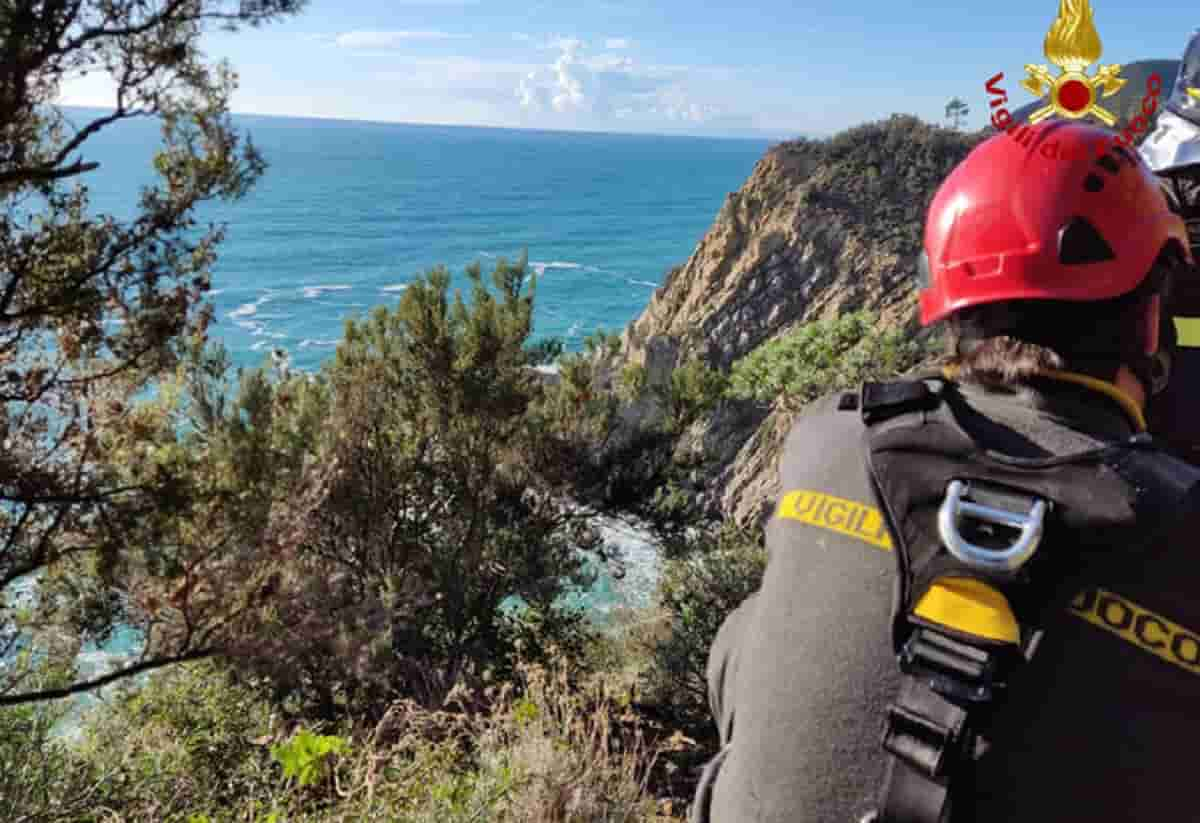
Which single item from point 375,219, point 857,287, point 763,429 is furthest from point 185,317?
point 375,219

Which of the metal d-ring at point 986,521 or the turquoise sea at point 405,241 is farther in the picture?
the turquoise sea at point 405,241

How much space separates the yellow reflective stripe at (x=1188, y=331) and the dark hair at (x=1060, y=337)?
1.89 feet

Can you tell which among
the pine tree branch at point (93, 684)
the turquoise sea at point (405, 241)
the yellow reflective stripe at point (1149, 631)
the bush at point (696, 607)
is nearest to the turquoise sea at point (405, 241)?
the turquoise sea at point (405, 241)

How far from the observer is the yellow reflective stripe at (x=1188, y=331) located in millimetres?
2027

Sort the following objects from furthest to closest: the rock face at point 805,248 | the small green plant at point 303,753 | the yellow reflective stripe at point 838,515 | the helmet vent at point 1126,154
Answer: the rock face at point 805,248 < the small green plant at point 303,753 < the helmet vent at point 1126,154 < the yellow reflective stripe at point 838,515

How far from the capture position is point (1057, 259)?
59.3 inches

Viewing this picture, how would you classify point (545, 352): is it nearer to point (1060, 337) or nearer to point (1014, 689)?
point (1060, 337)

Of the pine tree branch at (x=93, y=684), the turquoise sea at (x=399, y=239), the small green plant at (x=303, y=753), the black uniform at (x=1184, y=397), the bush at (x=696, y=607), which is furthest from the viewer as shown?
the turquoise sea at (x=399, y=239)

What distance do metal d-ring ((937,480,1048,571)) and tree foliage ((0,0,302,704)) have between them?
624 cm

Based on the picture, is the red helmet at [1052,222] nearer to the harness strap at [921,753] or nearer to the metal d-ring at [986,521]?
the metal d-ring at [986,521]

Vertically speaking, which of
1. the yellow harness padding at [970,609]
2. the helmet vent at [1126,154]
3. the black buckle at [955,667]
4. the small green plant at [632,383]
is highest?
Answer: the helmet vent at [1126,154]

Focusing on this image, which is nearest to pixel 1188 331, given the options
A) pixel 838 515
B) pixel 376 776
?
pixel 838 515

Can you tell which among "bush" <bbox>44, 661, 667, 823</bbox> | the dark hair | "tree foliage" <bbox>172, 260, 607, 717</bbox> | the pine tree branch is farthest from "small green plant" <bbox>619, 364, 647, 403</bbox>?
the dark hair

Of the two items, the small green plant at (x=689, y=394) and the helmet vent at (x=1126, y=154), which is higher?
the helmet vent at (x=1126, y=154)
